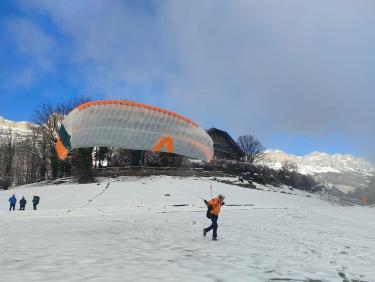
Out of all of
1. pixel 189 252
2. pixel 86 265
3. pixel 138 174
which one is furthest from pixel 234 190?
pixel 86 265

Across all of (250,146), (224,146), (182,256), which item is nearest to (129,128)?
(182,256)

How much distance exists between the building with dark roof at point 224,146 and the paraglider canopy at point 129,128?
4606 centimetres

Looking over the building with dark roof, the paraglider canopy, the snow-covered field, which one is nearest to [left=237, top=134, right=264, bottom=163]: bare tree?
the building with dark roof

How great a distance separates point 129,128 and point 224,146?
49611 millimetres

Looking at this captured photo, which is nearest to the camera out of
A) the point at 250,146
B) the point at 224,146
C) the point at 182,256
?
the point at 182,256

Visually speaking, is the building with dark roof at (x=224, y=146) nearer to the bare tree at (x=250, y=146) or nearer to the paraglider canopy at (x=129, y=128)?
the bare tree at (x=250, y=146)

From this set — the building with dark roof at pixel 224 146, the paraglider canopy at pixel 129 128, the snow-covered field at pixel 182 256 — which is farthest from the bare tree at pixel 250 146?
the snow-covered field at pixel 182 256

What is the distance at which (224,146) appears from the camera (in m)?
75.9

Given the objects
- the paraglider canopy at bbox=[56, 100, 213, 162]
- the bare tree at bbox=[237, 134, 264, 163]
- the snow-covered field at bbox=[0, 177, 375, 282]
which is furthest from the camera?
the bare tree at bbox=[237, 134, 264, 163]

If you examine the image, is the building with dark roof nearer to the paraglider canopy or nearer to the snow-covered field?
the paraglider canopy

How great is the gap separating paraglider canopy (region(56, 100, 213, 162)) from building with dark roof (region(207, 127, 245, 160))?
46.1m

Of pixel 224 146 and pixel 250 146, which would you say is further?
pixel 250 146

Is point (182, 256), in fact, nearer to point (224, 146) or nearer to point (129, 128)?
point (129, 128)

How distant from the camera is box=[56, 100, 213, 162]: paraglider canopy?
2684 cm
